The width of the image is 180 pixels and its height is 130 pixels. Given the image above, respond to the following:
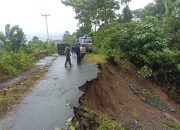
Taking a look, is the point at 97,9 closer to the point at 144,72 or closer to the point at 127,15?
the point at 127,15

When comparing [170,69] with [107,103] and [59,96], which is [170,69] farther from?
[59,96]

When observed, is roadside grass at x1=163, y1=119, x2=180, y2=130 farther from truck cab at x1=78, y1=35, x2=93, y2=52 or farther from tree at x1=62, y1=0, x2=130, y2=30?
tree at x1=62, y1=0, x2=130, y2=30

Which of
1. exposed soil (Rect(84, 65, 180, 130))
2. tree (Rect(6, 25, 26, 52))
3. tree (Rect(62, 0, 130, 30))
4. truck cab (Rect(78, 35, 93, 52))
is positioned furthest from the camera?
tree (Rect(6, 25, 26, 52))

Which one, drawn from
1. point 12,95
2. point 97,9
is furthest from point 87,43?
point 12,95

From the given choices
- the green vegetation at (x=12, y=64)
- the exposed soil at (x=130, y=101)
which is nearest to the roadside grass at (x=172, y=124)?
the exposed soil at (x=130, y=101)

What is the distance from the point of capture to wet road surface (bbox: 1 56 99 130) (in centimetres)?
959

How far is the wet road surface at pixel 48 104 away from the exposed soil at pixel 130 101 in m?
0.78

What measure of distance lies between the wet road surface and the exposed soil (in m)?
0.78

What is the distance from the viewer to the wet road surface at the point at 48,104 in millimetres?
9586

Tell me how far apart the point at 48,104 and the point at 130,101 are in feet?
19.3

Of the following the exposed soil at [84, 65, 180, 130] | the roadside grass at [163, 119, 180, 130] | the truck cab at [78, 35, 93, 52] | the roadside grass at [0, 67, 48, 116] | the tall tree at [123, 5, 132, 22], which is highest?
the tall tree at [123, 5, 132, 22]

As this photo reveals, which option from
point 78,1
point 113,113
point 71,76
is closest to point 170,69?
point 71,76

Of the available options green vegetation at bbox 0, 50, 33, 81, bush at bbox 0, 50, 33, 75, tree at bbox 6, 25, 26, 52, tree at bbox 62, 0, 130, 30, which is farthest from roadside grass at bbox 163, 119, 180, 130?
tree at bbox 6, 25, 26, 52

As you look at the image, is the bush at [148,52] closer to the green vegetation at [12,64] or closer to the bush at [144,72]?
the bush at [144,72]
